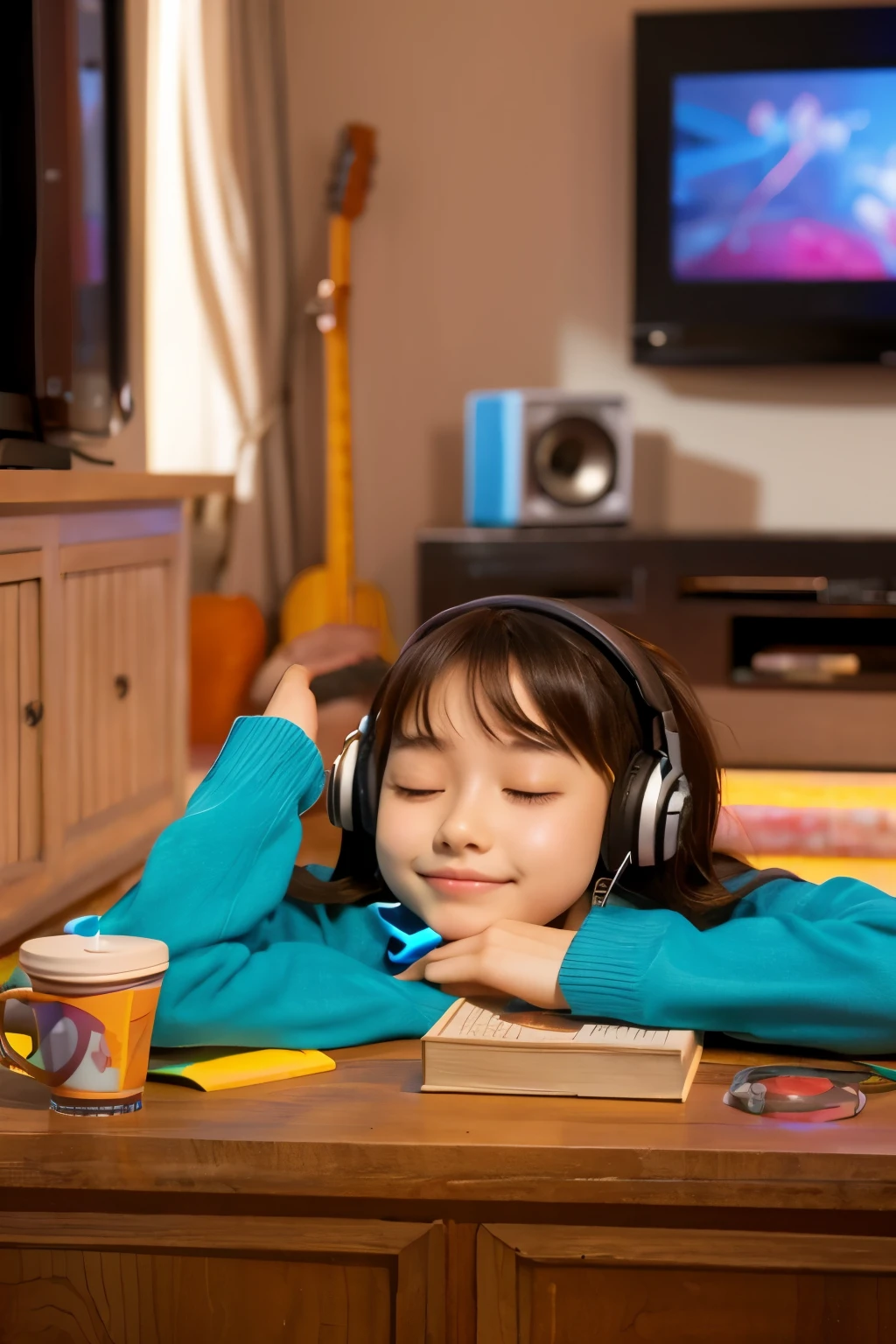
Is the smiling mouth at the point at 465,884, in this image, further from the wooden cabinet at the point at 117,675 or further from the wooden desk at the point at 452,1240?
the wooden cabinet at the point at 117,675

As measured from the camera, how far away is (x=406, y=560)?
382 centimetres

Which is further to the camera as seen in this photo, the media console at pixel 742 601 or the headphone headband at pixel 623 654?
the media console at pixel 742 601

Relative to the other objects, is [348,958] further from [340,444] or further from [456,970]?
[340,444]

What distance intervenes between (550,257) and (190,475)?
1.91 m

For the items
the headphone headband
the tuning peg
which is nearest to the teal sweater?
the headphone headband

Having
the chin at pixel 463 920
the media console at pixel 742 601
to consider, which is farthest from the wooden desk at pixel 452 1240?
the media console at pixel 742 601

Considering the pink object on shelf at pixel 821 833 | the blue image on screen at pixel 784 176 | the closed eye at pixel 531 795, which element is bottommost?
the pink object on shelf at pixel 821 833

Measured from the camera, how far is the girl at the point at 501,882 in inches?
35.3

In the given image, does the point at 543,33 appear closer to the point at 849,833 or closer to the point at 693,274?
the point at 693,274

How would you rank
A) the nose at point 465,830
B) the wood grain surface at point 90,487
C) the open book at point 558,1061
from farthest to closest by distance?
the wood grain surface at point 90,487, the nose at point 465,830, the open book at point 558,1061

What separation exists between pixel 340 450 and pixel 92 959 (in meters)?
2.74

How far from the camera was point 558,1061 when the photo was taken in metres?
0.85

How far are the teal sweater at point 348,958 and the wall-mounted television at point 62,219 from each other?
32.2 inches

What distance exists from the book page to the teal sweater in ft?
0.04
